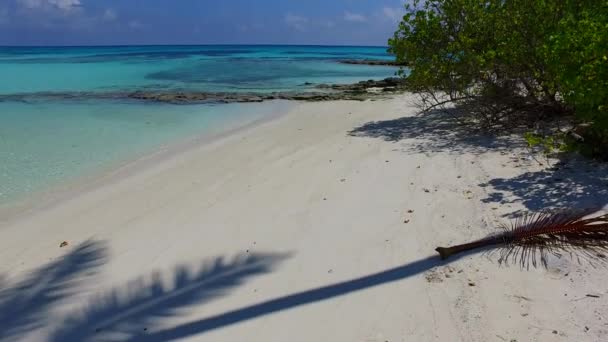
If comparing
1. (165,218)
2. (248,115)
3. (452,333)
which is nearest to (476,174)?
(452,333)

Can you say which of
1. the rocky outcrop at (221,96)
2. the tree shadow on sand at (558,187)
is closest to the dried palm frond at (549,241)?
the tree shadow on sand at (558,187)

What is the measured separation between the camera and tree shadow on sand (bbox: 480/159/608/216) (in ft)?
15.0

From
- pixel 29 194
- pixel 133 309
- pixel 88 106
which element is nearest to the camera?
pixel 133 309

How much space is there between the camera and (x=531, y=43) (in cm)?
750

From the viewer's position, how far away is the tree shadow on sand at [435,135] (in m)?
7.49

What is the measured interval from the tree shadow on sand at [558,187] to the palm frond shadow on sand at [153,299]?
102 inches

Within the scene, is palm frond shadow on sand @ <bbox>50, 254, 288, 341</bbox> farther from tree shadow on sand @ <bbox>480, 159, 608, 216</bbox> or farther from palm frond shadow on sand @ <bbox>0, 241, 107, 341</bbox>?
tree shadow on sand @ <bbox>480, 159, 608, 216</bbox>

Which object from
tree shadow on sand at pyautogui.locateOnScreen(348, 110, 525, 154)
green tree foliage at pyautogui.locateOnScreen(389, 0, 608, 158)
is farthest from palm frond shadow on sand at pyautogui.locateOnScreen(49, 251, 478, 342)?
tree shadow on sand at pyautogui.locateOnScreen(348, 110, 525, 154)

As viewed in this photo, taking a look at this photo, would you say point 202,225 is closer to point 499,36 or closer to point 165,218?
point 165,218

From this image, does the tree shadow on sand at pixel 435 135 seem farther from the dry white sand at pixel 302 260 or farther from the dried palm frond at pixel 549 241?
the dried palm frond at pixel 549 241

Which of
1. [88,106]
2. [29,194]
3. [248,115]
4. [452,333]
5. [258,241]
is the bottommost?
[452,333]

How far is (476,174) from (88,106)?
15452mm

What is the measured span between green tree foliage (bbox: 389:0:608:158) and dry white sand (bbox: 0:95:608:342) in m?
1.28

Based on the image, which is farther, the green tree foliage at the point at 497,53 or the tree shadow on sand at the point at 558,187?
the green tree foliage at the point at 497,53
